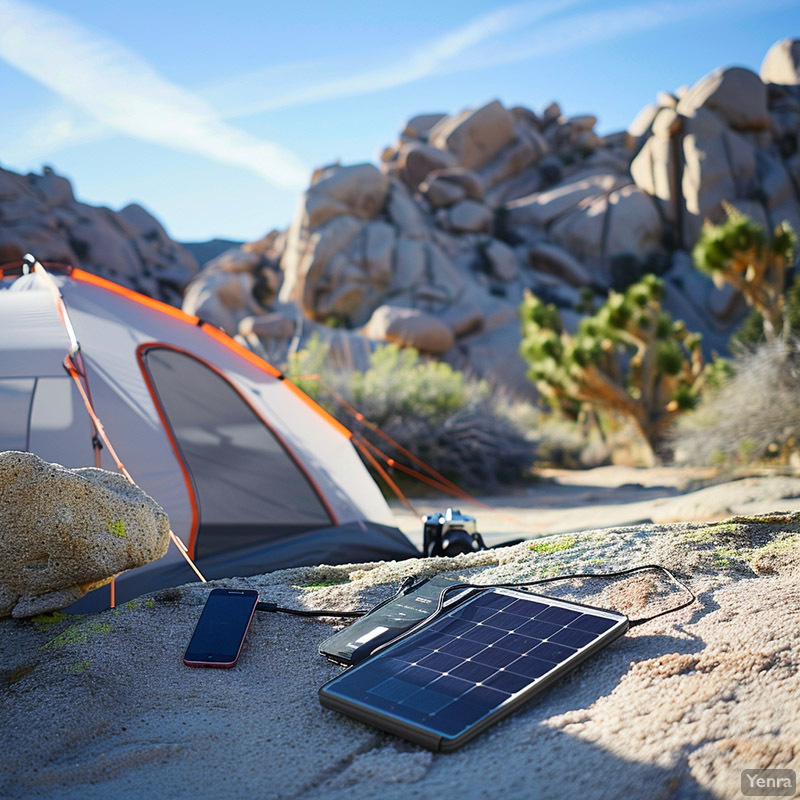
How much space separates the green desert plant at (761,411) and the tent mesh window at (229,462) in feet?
25.2

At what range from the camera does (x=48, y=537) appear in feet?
7.82

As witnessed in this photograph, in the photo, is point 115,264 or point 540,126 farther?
point 540,126

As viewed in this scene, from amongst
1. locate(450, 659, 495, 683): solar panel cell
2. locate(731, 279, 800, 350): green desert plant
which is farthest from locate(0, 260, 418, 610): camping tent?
locate(731, 279, 800, 350): green desert plant

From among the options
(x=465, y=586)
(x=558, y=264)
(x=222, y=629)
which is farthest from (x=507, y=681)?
(x=558, y=264)

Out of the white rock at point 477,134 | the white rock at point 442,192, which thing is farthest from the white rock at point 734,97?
the white rock at point 442,192

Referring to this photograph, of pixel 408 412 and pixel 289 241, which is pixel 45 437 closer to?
pixel 408 412

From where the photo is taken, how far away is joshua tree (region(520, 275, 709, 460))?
1691 cm

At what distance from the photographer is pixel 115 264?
36.9 m

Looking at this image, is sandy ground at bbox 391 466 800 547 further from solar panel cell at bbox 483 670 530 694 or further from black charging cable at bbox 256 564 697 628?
solar panel cell at bbox 483 670 530 694

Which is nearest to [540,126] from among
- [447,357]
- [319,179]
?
[319,179]

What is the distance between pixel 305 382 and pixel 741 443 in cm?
715

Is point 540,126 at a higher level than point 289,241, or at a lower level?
higher

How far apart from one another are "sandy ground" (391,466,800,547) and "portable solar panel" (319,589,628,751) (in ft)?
11.4

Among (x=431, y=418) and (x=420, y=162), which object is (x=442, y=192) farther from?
(x=431, y=418)
